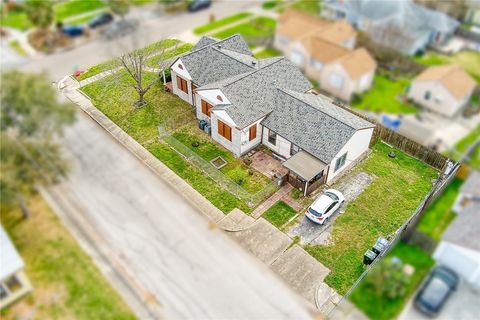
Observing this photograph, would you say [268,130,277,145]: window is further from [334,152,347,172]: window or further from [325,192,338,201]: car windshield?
[325,192,338,201]: car windshield

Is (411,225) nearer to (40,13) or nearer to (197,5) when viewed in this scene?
(40,13)

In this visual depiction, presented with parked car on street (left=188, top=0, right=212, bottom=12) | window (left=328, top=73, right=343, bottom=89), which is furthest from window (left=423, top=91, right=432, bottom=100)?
parked car on street (left=188, top=0, right=212, bottom=12)

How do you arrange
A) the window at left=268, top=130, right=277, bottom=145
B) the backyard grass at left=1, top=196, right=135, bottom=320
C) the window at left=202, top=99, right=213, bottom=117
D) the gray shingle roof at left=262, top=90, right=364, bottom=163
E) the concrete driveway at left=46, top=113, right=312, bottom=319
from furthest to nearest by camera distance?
1. the window at left=202, top=99, right=213, bottom=117
2. the window at left=268, top=130, right=277, bottom=145
3. the gray shingle roof at left=262, top=90, right=364, bottom=163
4. the concrete driveway at left=46, top=113, right=312, bottom=319
5. the backyard grass at left=1, top=196, right=135, bottom=320

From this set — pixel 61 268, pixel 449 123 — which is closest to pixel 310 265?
pixel 61 268

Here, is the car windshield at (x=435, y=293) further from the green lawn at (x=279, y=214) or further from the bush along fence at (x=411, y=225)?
the green lawn at (x=279, y=214)

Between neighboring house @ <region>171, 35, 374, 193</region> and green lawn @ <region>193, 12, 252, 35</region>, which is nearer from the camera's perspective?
neighboring house @ <region>171, 35, 374, 193</region>

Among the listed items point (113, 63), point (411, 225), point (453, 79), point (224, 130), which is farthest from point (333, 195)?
point (453, 79)

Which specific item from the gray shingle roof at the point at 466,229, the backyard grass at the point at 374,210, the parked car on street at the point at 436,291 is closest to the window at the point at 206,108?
the backyard grass at the point at 374,210

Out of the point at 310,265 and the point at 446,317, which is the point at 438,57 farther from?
the point at 446,317
